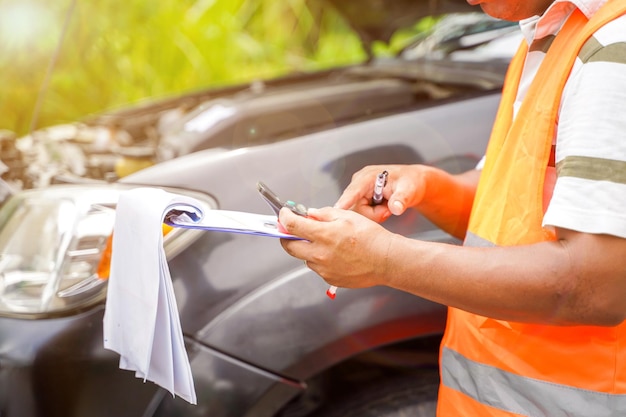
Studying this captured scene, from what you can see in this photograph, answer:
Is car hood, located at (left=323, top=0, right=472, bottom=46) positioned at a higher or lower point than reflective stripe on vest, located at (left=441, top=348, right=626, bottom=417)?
higher

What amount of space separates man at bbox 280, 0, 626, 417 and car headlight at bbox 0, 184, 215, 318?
0.62m

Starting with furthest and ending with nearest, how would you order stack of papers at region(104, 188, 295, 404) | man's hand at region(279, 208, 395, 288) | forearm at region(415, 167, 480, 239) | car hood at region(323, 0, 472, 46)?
1. car hood at region(323, 0, 472, 46)
2. forearm at region(415, 167, 480, 239)
3. stack of papers at region(104, 188, 295, 404)
4. man's hand at region(279, 208, 395, 288)

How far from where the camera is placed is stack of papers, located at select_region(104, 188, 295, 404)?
105cm

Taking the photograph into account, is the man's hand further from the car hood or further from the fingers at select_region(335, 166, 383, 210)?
the car hood

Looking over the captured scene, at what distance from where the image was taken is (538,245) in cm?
89

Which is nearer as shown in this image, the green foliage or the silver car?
the silver car

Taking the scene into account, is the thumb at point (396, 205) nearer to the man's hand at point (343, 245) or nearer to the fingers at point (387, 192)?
the fingers at point (387, 192)

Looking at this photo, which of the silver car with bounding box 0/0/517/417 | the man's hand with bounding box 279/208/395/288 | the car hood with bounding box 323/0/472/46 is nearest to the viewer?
the man's hand with bounding box 279/208/395/288

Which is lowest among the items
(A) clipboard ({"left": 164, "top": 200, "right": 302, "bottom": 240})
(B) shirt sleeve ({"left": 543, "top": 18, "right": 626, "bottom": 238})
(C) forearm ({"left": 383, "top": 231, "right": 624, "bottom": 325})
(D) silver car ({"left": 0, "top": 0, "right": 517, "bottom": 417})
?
(D) silver car ({"left": 0, "top": 0, "right": 517, "bottom": 417})

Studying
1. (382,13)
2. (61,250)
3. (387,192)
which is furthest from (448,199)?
(382,13)

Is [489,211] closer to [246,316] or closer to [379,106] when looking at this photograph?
[246,316]

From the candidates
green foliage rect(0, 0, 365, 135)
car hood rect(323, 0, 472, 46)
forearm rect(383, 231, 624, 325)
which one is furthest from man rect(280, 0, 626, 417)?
green foliage rect(0, 0, 365, 135)

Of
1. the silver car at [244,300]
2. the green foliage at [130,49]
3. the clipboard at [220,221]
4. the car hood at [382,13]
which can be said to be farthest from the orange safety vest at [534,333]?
the green foliage at [130,49]

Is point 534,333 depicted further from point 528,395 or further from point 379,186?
point 379,186
